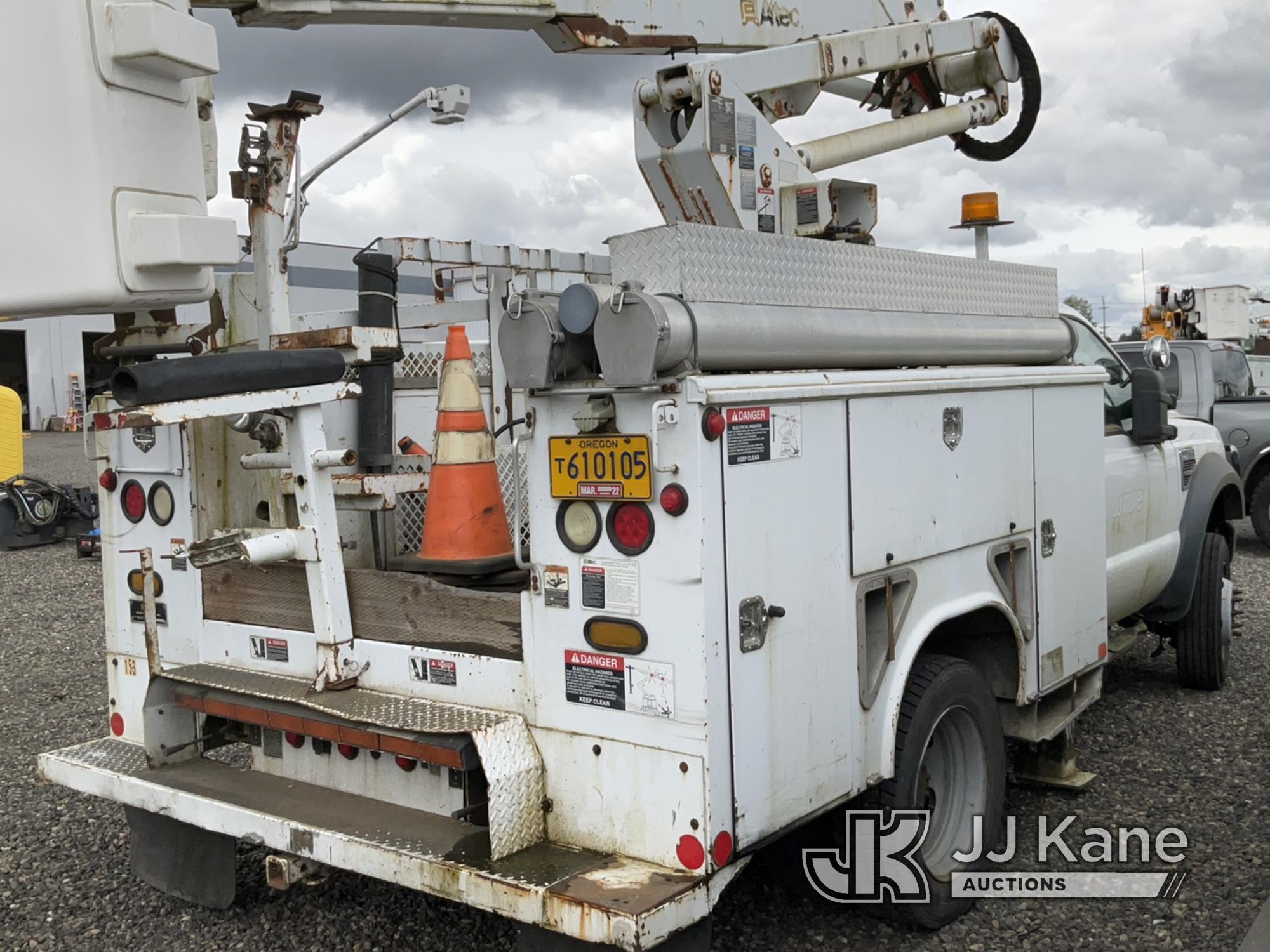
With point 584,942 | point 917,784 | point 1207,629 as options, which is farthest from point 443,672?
point 1207,629

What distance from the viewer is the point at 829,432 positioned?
3186 millimetres

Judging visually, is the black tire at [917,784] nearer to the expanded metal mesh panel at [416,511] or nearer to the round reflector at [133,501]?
the expanded metal mesh panel at [416,511]

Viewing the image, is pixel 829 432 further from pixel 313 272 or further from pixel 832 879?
pixel 313 272

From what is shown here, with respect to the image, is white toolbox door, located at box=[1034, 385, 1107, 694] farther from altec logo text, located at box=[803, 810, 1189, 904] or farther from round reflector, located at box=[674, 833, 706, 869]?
round reflector, located at box=[674, 833, 706, 869]

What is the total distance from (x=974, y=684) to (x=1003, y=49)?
362 cm

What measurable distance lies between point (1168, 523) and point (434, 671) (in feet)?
14.0

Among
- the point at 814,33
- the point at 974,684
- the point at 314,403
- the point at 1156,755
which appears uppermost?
the point at 814,33

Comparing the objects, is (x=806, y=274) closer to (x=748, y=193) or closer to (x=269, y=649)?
(x=748, y=193)

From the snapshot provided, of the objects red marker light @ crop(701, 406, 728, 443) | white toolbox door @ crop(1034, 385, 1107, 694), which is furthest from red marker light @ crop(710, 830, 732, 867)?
white toolbox door @ crop(1034, 385, 1107, 694)

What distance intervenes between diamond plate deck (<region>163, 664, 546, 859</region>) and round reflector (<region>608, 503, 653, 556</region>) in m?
0.58

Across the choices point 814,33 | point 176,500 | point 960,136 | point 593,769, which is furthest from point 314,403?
point 960,136

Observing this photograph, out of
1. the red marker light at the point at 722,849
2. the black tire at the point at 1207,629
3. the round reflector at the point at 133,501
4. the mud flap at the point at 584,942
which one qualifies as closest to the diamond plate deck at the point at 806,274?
the red marker light at the point at 722,849

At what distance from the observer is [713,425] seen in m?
2.79

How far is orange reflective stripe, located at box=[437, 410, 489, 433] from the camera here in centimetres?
382
